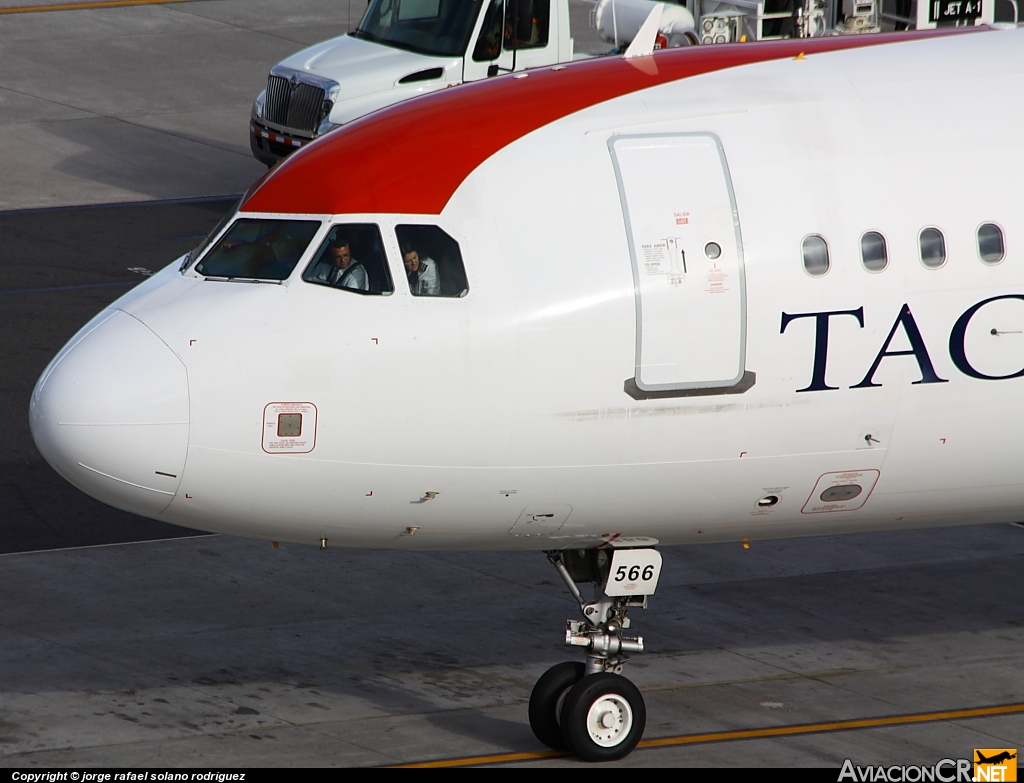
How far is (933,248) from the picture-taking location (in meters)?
11.7

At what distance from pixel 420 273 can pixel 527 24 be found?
1758 centimetres

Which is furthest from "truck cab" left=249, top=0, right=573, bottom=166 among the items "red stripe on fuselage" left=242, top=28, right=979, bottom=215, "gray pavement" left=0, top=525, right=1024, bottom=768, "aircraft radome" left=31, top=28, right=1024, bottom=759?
"aircraft radome" left=31, top=28, right=1024, bottom=759

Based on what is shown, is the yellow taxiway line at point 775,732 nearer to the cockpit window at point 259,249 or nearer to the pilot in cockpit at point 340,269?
the pilot in cockpit at point 340,269

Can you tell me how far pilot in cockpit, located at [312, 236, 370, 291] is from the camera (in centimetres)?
1123

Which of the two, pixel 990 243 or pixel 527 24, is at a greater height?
pixel 527 24

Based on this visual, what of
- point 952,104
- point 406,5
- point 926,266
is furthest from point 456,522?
point 406,5

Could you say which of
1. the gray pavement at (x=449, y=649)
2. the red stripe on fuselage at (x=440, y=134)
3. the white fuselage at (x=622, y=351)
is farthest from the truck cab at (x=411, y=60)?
the white fuselage at (x=622, y=351)

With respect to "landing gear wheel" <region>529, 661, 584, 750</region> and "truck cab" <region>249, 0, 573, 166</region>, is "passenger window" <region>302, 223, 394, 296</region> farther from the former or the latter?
"truck cab" <region>249, 0, 573, 166</region>

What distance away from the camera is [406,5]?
2922cm

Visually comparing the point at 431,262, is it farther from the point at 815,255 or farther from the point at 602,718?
the point at 602,718

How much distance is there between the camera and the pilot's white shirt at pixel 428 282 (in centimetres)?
1122

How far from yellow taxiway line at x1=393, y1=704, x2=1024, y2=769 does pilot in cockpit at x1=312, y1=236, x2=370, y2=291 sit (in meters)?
3.81

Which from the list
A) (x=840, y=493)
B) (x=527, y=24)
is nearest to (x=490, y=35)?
(x=527, y=24)

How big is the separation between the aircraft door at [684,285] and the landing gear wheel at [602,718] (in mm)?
2465
